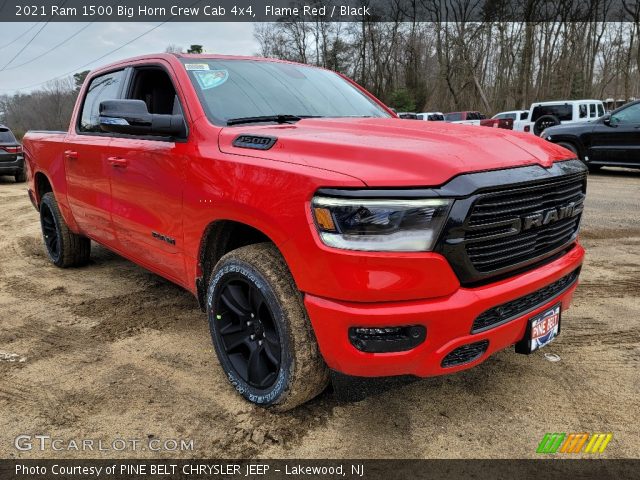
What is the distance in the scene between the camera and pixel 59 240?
195 inches

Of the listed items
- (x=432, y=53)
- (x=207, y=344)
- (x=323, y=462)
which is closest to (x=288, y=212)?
(x=323, y=462)

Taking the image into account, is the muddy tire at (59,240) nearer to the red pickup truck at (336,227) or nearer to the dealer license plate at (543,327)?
the red pickup truck at (336,227)

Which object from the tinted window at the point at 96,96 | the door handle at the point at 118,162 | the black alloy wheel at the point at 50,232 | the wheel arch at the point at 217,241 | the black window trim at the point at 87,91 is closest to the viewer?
the wheel arch at the point at 217,241

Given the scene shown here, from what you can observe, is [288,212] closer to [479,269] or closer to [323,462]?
[479,269]

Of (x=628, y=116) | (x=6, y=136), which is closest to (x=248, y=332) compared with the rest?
(x=628, y=116)

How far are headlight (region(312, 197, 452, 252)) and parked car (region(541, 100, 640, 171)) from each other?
35.0ft

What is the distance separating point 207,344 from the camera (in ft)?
10.8

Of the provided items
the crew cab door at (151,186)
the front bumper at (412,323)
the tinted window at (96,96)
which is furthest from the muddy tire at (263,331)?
the tinted window at (96,96)

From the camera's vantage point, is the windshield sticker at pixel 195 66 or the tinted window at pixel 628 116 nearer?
the windshield sticker at pixel 195 66

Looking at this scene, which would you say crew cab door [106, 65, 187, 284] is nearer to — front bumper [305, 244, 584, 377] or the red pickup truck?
the red pickup truck

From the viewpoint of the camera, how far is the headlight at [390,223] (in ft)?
6.20

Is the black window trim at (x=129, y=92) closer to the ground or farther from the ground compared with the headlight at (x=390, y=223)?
farther from the ground

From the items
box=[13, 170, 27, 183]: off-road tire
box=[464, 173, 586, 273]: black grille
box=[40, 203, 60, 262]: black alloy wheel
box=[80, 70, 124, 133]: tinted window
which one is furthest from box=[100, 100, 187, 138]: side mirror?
box=[13, 170, 27, 183]: off-road tire

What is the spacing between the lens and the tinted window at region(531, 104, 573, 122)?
756 inches
